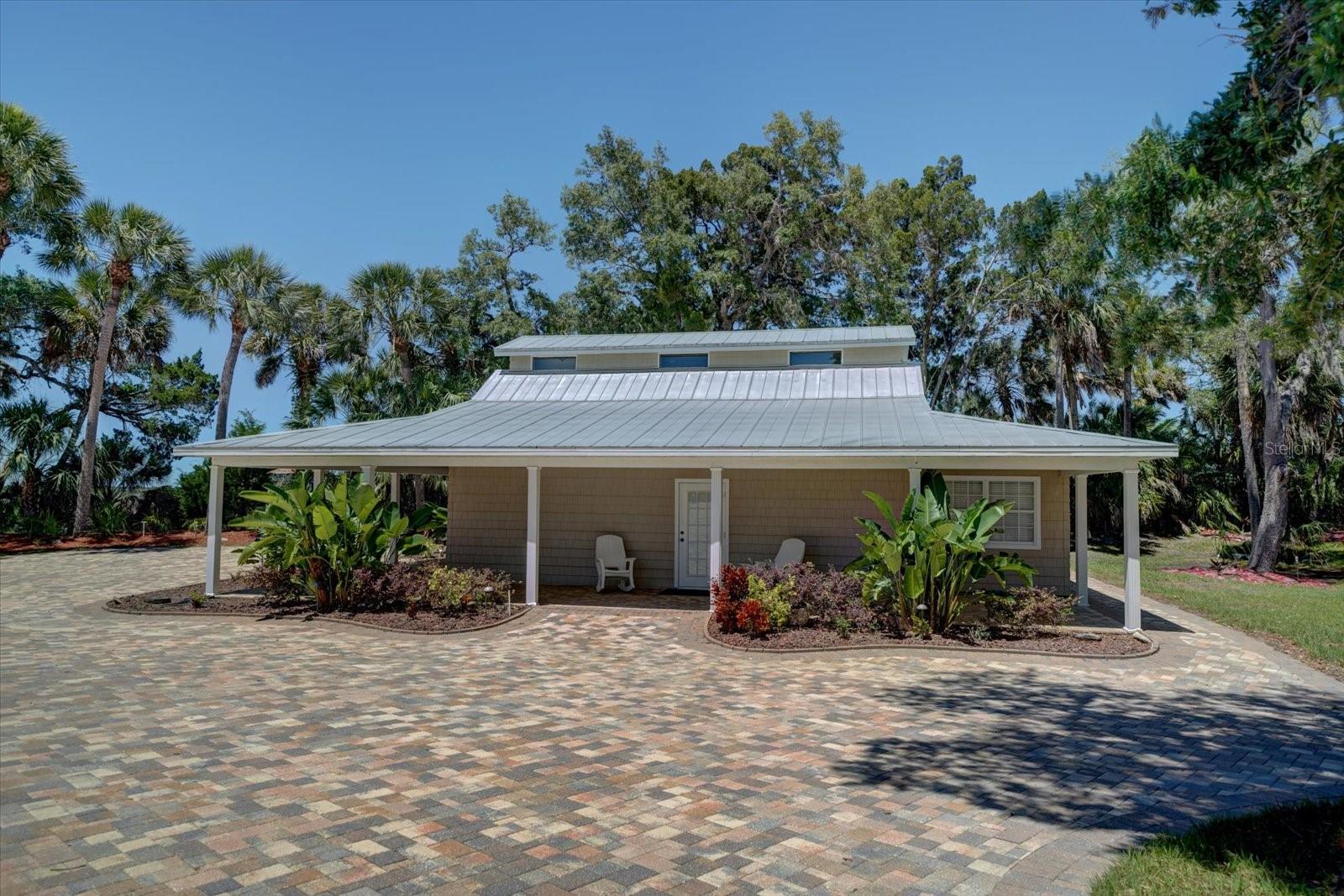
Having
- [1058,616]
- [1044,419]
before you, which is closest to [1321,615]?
[1058,616]

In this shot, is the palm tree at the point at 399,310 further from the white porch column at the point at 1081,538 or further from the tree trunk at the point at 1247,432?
the tree trunk at the point at 1247,432

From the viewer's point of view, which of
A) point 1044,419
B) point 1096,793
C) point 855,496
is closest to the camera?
point 1096,793

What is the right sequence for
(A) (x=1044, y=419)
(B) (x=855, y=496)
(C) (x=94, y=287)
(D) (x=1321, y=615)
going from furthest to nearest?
(A) (x=1044, y=419), (C) (x=94, y=287), (B) (x=855, y=496), (D) (x=1321, y=615)

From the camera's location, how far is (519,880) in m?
4.03

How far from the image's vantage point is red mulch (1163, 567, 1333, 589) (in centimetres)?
1905

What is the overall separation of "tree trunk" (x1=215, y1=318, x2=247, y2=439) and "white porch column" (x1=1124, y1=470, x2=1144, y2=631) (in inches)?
1010

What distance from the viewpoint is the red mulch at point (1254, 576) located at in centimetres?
1905

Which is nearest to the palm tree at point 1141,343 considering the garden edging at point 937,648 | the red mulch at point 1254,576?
the garden edging at point 937,648

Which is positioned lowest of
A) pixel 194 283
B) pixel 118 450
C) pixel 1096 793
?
pixel 1096 793

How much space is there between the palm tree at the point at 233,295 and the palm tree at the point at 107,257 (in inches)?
68.8

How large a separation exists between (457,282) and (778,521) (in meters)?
22.2

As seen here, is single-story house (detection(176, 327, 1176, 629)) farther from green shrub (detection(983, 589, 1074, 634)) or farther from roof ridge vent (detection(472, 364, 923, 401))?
green shrub (detection(983, 589, 1074, 634))

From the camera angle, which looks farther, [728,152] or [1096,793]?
[728,152]

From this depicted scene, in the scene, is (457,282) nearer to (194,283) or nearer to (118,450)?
(194,283)
